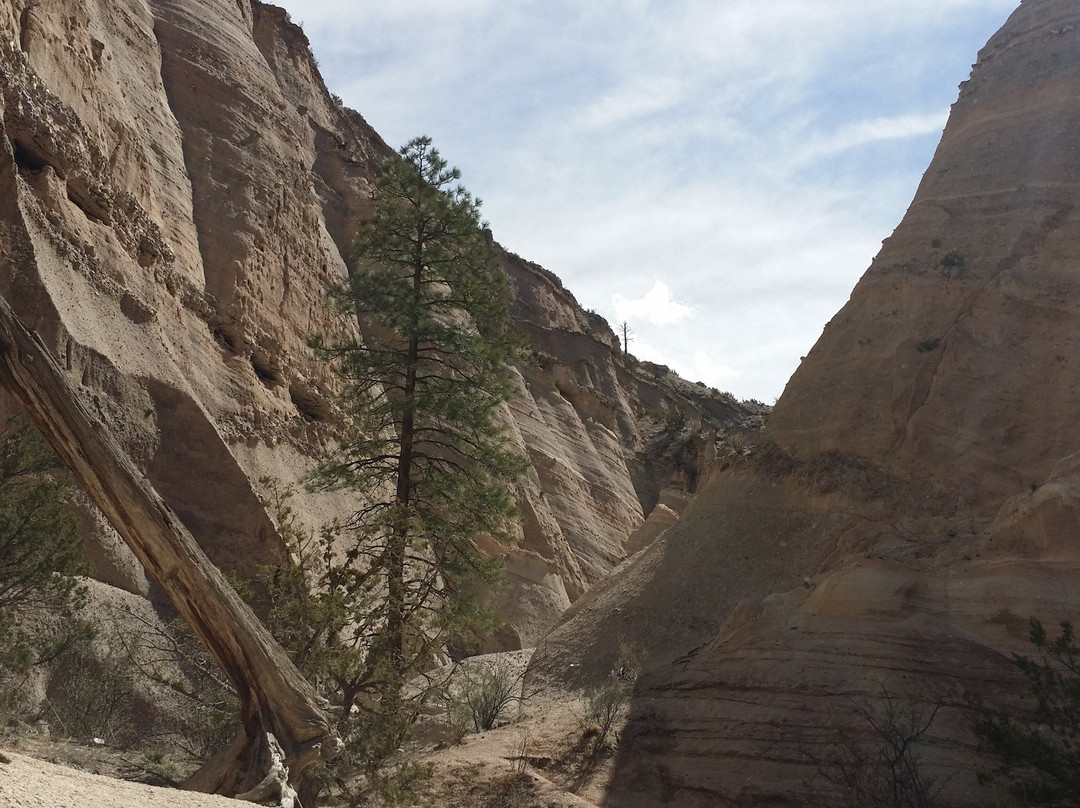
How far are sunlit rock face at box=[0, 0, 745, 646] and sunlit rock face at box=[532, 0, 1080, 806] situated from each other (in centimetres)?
741

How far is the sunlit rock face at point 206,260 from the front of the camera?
17953 millimetres

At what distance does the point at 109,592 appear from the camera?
1561cm

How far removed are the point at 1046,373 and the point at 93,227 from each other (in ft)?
61.0

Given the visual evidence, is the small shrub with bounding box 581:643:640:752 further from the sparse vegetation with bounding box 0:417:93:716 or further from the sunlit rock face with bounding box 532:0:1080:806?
the sparse vegetation with bounding box 0:417:93:716

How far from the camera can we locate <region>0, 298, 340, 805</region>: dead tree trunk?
26.8 ft

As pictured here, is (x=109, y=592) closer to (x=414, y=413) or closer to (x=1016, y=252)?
(x=414, y=413)

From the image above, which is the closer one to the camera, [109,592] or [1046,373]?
[109,592]

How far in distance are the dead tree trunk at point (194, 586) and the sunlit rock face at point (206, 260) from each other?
846 centimetres

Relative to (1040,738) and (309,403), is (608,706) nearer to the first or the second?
(1040,738)

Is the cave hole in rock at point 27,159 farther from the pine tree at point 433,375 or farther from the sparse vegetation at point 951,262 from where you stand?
the sparse vegetation at point 951,262

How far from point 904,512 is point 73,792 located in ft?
53.3

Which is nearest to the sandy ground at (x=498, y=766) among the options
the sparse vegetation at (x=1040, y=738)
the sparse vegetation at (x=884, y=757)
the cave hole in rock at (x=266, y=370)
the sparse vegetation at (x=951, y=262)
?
the sparse vegetation at (x=884, y=757)

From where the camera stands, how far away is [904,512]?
18891 millimetres

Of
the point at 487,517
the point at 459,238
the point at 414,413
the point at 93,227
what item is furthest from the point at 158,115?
the point at 487,517
